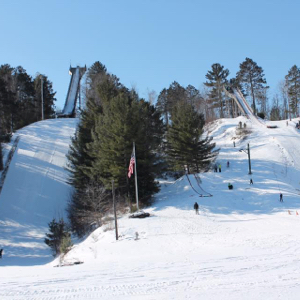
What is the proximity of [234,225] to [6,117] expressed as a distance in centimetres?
4995

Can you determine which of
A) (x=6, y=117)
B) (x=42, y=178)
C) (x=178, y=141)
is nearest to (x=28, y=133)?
(x=6, y=117)

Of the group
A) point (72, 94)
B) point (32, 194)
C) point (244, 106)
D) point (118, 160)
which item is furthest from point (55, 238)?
point (72, 94)

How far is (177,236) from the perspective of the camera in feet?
65.7

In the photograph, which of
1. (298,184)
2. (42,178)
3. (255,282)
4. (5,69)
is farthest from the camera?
(5,69)

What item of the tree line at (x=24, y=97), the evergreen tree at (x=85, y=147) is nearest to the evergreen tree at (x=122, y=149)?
the evergreen tree at (x=85, y=147)

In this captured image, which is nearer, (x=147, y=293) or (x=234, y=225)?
(x=147, y=293)

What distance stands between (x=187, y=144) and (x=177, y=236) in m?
17.2

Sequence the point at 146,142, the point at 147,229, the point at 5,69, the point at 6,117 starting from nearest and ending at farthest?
the point at 147,229, the point at 146,142, the point at 6,117, the point at 5,69

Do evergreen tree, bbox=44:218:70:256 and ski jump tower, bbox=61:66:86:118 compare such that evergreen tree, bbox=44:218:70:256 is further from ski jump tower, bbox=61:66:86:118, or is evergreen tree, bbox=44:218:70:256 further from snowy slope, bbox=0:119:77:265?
ski jump tower, bbox=61:66:86:118

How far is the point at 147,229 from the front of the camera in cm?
2212

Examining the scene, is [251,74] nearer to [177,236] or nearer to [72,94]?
[72,94]

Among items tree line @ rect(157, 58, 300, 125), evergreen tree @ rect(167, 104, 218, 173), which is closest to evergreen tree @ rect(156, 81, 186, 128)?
tree line @ rect(157, 58, 300, 125)

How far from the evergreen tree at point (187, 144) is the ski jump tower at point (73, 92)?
35935 mm

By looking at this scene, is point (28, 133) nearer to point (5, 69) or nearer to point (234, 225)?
point (5, 69)
